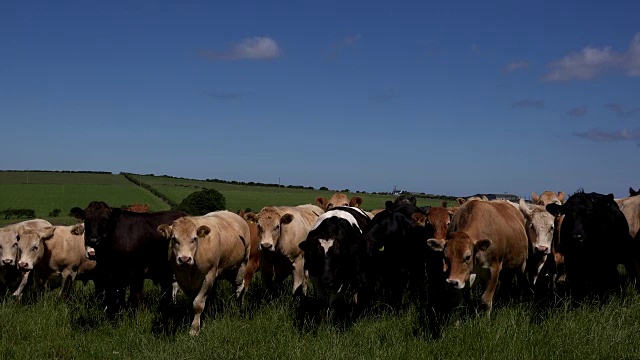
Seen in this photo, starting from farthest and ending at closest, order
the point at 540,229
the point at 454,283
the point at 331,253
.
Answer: the point at 540,229 → the point at 331,253 → the point at 454,283

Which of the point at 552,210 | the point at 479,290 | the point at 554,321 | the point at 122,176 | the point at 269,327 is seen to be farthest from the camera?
the point at 122,176

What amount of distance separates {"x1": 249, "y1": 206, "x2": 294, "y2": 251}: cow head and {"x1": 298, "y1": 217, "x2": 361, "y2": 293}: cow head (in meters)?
1.60

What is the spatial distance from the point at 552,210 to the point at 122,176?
89499 mm

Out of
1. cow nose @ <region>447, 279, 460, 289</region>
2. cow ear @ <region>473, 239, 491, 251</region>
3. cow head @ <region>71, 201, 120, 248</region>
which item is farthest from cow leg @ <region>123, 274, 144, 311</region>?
cow ear @ <region>473, 239, 491, 251</region>

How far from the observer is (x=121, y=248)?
1035 centimetres

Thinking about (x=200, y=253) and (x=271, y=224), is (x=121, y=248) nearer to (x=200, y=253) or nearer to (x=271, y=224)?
(x=200, y=253)

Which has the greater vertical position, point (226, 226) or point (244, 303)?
point (226, 226)

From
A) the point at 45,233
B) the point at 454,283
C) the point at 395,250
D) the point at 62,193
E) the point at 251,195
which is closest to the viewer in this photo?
the point at 454,283

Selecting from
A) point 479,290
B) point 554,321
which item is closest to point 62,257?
point 479,290

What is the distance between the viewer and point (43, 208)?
5434 centimetres

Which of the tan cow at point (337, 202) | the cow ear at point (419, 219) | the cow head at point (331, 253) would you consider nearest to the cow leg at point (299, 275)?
the cow head at point (331, 253)

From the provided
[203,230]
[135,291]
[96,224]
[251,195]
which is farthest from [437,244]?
[251,195]

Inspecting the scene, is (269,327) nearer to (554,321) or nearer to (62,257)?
(554,321)

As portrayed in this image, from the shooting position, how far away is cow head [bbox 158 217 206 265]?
925cm
